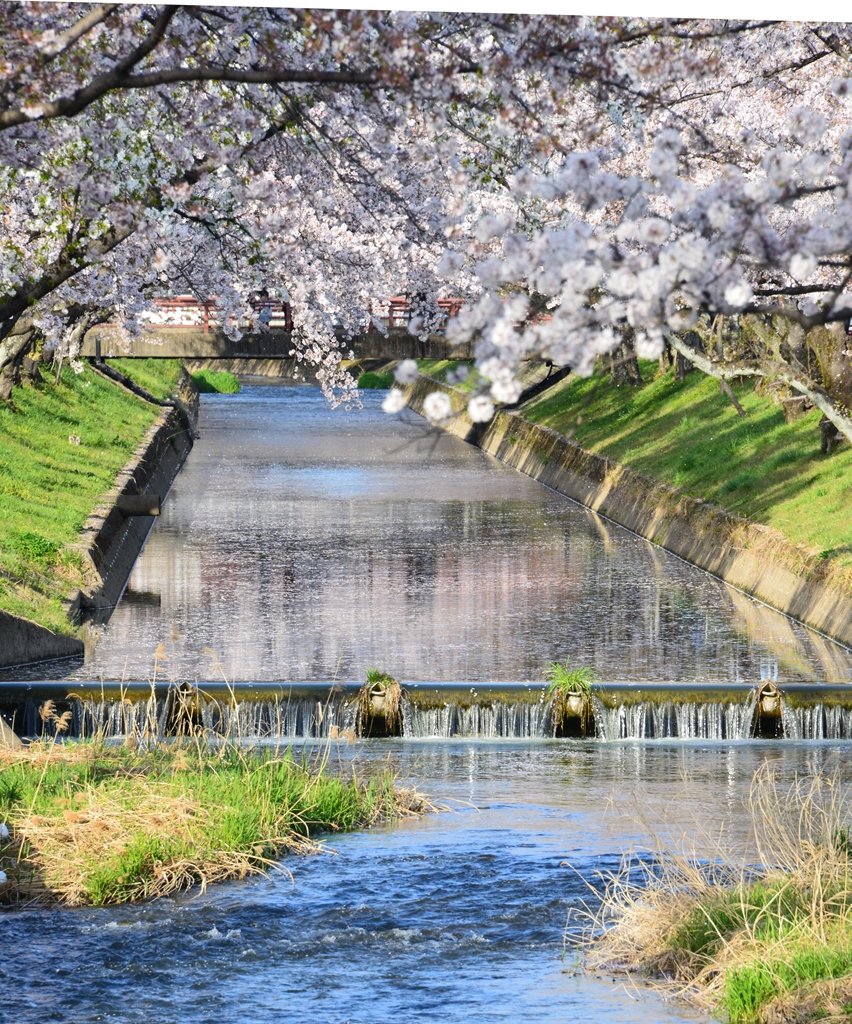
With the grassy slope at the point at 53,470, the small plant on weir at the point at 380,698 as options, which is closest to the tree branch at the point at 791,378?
the small plant on weir at the point at 380,698

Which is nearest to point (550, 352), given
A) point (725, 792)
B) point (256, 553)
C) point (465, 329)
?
point (465, 329)

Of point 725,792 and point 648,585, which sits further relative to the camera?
point 648,585

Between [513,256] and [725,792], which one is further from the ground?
[513,256]

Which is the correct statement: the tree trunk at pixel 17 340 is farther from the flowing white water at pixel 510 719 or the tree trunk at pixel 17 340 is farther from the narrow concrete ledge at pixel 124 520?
the flowing white water at pixel 510 719

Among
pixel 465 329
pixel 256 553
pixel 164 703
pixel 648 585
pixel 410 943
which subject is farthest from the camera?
pixel 256 553

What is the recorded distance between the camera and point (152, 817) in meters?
11.8

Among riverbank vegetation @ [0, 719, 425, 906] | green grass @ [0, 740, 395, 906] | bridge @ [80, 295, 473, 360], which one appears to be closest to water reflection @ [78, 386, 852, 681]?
bridge @ [80, 295, 473, 360]

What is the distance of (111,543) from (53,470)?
387cm

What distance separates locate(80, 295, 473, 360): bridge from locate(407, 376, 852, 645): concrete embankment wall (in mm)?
3950

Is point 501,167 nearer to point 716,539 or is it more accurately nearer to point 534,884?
point 534,884

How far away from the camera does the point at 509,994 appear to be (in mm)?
9812

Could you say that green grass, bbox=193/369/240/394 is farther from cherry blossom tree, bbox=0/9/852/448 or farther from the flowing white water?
the flowing white water

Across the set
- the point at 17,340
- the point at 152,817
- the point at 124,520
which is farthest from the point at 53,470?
the point at 152,817

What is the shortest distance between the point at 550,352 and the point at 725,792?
8.70m
